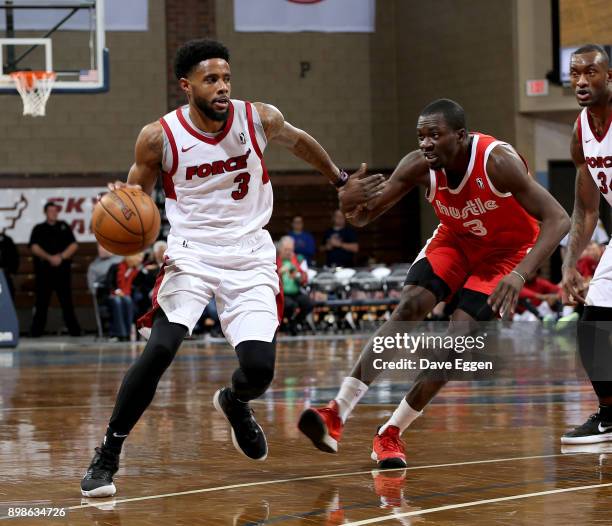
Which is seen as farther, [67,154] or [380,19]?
[380,19]

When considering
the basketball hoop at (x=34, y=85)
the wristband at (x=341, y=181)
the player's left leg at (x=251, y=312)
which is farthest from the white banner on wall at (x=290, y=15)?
the player's left leg at (x=251, y=312)

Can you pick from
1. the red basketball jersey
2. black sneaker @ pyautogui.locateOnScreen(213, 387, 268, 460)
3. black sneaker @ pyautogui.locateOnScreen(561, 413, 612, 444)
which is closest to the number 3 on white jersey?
the red basketball jersey

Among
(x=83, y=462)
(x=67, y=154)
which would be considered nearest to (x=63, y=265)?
(x=67, y=154)

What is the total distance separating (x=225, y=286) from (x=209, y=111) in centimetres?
81

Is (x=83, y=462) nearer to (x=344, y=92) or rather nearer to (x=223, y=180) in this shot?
(x=223, y=180)

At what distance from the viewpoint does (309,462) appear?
21.0ft

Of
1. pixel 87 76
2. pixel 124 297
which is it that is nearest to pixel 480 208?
pixel 87 76

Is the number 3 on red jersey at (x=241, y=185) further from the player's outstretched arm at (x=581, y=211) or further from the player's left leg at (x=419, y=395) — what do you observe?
the player's outstretched arm at (x=581, y=211)

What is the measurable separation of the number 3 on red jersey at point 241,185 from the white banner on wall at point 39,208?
1523 centimetres

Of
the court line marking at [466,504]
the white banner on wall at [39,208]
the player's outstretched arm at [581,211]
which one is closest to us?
the court line marking at [466,504]

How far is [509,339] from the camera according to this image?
53.4ft

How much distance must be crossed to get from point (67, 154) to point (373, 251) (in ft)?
19.0

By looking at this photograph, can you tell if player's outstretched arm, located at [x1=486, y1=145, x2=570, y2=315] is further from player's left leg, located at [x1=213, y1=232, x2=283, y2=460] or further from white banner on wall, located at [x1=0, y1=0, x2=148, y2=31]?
white banner on wall, located at [x1=0, y1=0, x2=148, y2=31]

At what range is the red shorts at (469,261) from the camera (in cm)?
641
